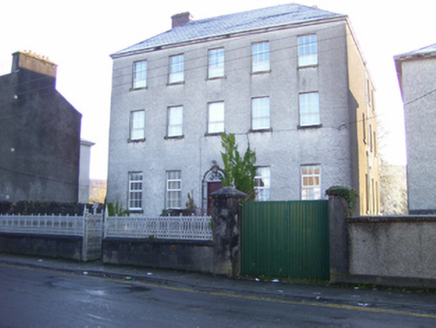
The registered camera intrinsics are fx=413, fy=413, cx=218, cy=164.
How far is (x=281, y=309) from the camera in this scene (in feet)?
24.5

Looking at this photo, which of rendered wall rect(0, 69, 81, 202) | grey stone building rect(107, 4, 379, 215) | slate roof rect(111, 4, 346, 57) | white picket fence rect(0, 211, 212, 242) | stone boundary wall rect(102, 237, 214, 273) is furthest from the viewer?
rendered wall rect(0, 69, 81, 202)

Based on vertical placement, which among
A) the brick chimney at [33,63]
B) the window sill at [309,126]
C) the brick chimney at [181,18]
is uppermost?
the brick chimney at [181,18]

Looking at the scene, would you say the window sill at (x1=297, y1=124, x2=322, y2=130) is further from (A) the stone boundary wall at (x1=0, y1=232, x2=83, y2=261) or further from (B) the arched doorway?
(A) the stone boundary wall at (x1=0, y1=232, x2=83, y2=261)

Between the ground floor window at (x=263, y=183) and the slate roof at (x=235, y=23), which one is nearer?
the ground floor window at (x=263, y=183)

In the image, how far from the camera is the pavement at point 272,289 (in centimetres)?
787

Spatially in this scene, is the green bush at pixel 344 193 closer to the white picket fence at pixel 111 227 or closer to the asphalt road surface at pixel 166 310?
the asphalt road surface at pixel 166 310

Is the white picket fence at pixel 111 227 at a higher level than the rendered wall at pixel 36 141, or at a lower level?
lower

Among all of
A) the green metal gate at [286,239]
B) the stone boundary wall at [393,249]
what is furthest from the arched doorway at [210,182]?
the stone boundary wall at [393,249]

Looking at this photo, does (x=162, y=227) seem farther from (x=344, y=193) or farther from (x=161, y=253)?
(x=344, y=193)

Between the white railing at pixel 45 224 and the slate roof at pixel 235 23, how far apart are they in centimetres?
1184

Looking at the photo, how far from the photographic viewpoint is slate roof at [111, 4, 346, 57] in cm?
2045

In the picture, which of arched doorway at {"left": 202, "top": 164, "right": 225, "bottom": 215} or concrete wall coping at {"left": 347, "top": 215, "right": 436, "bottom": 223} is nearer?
concrete wall coping at {"left": 347, "top": 215, "right": 436, "bottom": 223}

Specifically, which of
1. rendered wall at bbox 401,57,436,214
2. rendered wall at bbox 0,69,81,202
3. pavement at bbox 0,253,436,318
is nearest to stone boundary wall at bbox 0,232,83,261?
pavement at bbox 0,253,436,318

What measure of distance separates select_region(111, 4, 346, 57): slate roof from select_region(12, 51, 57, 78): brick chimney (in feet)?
24.7
